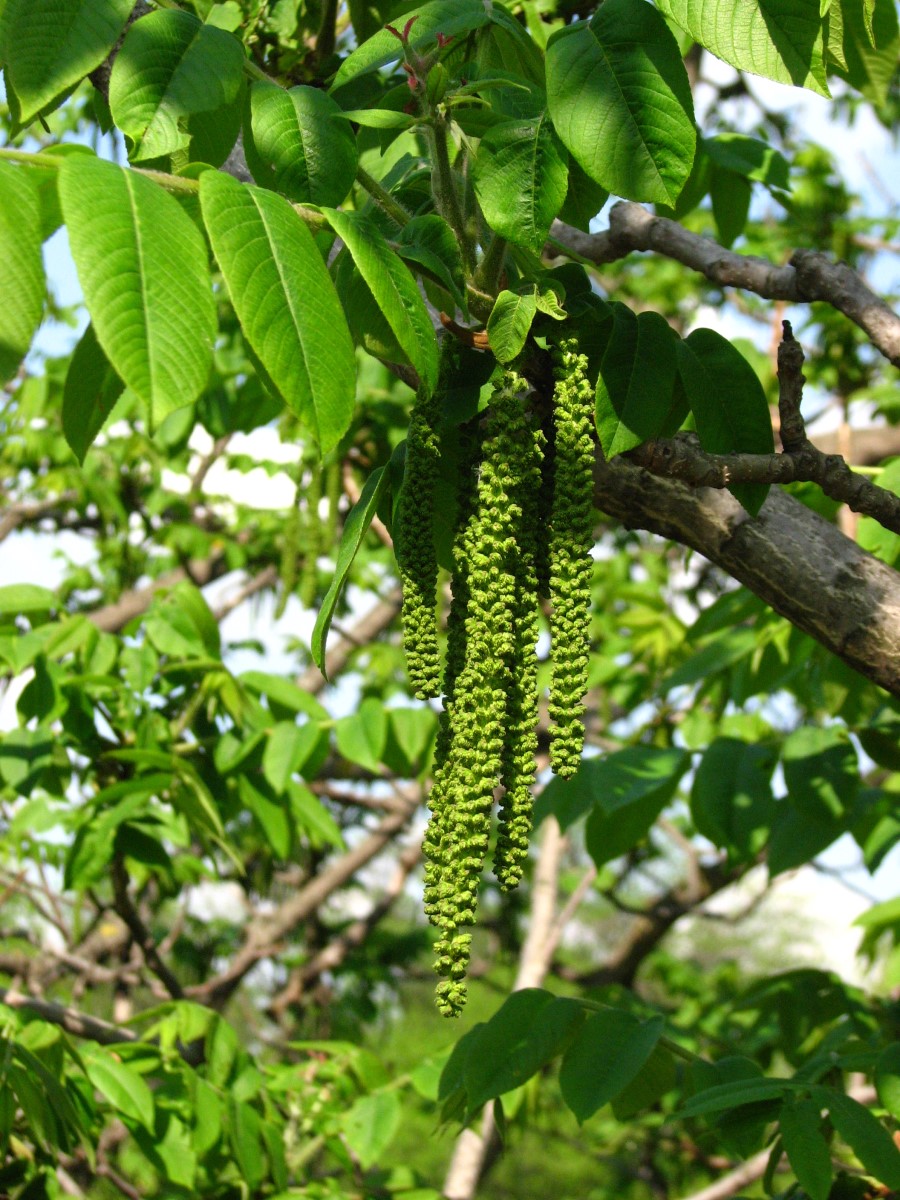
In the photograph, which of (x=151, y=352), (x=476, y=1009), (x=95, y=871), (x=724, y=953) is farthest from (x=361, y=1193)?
(x=724, y=953)

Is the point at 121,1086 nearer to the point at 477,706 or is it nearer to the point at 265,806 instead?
the point at 265,806

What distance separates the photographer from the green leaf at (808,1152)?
1.87 meters

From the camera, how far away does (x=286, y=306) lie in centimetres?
114

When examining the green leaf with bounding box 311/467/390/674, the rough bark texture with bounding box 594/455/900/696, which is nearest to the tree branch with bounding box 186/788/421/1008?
the rough bark texture with bounding box 594/455/900/696

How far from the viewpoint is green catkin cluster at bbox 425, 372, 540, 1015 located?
133 cm

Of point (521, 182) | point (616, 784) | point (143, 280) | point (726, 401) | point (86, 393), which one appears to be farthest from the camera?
point (616, 784)

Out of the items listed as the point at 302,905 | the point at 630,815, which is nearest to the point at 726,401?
the point at 630,815

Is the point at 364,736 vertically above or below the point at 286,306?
above

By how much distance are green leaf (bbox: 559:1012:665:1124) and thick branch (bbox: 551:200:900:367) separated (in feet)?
4.11

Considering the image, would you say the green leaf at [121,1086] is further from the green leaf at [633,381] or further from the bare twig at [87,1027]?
the green leaf at [633,381]

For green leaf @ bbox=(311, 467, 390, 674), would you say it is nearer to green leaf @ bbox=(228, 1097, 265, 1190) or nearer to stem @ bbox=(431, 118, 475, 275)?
stem @ bbox=(431, 118, 475, 275)

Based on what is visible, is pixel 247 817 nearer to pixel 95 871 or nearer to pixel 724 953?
pixel 95 871

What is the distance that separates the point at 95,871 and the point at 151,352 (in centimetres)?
227

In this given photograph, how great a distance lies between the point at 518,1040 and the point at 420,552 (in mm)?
1094
